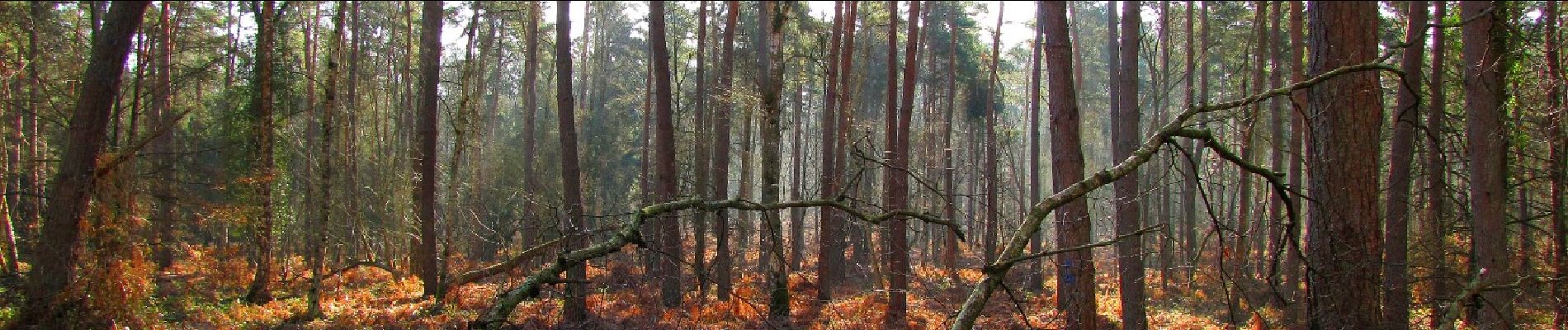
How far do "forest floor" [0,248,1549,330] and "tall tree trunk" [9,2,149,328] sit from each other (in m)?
1.26

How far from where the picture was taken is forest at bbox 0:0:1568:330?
171 inches

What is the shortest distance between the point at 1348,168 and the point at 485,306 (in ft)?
38.1

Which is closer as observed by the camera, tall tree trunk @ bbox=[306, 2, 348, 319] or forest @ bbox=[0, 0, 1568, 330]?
forest @ bbox=[0, 0, 1568, 330]

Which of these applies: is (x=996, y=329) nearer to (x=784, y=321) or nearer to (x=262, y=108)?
(x=784, y=321)

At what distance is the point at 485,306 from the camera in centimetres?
1282

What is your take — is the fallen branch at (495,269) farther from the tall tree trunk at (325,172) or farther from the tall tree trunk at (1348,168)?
the tall tree trunk at (325,172)

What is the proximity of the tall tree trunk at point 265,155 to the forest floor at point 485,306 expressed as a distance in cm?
44

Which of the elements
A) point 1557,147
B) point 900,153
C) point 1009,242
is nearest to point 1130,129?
point 900,153

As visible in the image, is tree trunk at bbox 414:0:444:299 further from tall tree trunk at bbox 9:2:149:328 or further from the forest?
tall tree trunk at bbox 9:2:149:328

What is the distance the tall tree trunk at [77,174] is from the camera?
7.89m

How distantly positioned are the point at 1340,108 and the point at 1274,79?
388 inches

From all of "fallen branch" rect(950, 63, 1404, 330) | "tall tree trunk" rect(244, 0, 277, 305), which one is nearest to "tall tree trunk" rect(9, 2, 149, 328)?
"tall tree trunk" rect(244, 0, 277, 305)

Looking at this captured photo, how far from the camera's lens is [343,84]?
1988cm

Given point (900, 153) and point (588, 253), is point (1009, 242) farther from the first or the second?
point (900, 153)
